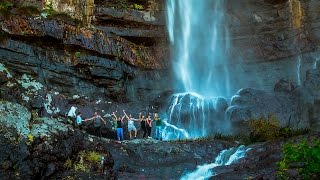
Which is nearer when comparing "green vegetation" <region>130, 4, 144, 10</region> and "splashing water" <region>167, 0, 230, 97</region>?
"green vegetation" <region>130, 4, 144, 10</region>

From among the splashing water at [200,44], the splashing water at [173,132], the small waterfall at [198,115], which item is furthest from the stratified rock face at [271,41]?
the splashing water at [173,132]

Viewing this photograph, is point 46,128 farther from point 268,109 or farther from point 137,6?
point 137,6

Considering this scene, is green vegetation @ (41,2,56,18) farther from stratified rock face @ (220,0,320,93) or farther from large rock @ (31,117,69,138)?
stratified rock face @ (220,0,320,93)

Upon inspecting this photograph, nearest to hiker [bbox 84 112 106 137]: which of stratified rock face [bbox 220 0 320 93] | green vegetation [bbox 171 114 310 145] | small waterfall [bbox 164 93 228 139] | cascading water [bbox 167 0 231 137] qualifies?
small waterfall [bbox 164 93 228 139]

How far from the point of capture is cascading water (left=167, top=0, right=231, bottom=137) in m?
29.1

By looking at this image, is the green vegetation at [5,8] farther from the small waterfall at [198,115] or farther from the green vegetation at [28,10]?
the small waterfall at [198,115]

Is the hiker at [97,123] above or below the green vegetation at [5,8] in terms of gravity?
below

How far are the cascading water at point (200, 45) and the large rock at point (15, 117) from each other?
14107 mm

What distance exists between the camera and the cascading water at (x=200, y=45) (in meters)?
29.1

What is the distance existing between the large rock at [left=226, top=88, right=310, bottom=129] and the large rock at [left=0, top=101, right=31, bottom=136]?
38.3 feet

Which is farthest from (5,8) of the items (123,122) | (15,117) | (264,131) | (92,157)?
(264,131)

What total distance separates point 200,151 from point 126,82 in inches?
393

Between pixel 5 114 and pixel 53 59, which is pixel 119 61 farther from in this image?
pixel 5 114

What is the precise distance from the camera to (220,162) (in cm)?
1648
